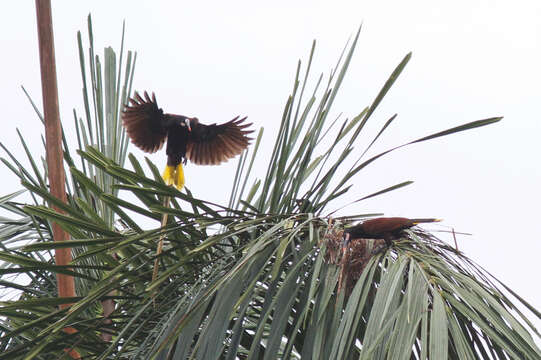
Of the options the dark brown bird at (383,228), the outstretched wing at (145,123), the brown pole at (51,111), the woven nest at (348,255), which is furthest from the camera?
the outstretched wing at (145,123)

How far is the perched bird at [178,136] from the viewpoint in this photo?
2203mm

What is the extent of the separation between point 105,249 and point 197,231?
0.21 meters

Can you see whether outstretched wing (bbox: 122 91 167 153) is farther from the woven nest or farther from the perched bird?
the woven nest

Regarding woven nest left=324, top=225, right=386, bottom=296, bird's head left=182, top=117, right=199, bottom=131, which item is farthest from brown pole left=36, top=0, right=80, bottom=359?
bird's head left=182, top=117, right=199, bottom=131

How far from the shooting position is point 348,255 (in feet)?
3.48

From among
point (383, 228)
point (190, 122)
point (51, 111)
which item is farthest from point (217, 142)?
point (383, 228)

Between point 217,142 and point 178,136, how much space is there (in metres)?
0.19

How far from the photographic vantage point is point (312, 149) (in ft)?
4.70

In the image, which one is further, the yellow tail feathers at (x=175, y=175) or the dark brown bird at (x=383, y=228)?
the yellow tail feathers at (x=175, y=175)

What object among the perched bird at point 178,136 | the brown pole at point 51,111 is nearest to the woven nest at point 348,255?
the brown pole at point 51,111

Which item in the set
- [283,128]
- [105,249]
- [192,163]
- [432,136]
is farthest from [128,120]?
[432,136]

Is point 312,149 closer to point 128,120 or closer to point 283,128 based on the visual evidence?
point 283,128

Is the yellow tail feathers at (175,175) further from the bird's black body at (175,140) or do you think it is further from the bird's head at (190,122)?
the bird's head at (190,122)

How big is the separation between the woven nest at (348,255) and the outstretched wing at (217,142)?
1.27 metres
